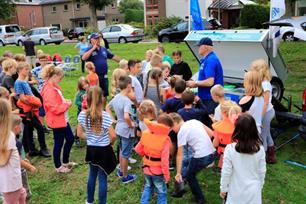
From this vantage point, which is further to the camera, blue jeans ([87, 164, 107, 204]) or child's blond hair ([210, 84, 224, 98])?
child's blond hair ([210, 84, 224, 98])

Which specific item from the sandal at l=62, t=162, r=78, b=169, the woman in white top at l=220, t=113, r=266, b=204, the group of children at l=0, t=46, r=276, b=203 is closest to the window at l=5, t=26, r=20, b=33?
the group of children at l=0, t=46, r=276, b=203

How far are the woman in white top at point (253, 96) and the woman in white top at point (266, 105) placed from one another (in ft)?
0.44

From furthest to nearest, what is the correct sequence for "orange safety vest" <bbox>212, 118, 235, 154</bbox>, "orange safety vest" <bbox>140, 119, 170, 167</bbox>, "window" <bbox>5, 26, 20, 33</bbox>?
"window" <bbox>5, 26, 20, 33</bbox> → "orange safety vest" <bbox>212, 118, 235, 154</bbox> → "orange safety vest" <bbox>140, 119, 170, 167</bbox>

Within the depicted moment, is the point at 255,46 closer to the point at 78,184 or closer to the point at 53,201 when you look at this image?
the point at 78,184

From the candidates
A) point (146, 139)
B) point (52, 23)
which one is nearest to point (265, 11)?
point (146, 139)

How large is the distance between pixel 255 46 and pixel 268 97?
6.82 ft

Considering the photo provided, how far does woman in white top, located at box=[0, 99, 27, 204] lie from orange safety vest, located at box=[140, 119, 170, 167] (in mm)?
1277

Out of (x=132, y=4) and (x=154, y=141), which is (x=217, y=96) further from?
(x=132, y=4)

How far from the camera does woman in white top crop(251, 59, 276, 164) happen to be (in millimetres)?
4996

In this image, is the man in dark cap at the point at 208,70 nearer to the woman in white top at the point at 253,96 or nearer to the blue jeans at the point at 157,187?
the woman in white top at the point at 253,96

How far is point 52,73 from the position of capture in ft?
16.5

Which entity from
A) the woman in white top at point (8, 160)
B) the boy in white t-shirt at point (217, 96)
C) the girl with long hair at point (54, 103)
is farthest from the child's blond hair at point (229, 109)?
the woman in white top at point (8, 160)

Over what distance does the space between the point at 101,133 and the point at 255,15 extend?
28.4 metres

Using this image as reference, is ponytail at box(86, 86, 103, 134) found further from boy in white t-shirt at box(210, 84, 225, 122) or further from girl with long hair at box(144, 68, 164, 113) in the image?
boy in white t-shirt at box(210, 84, 225, 122)
